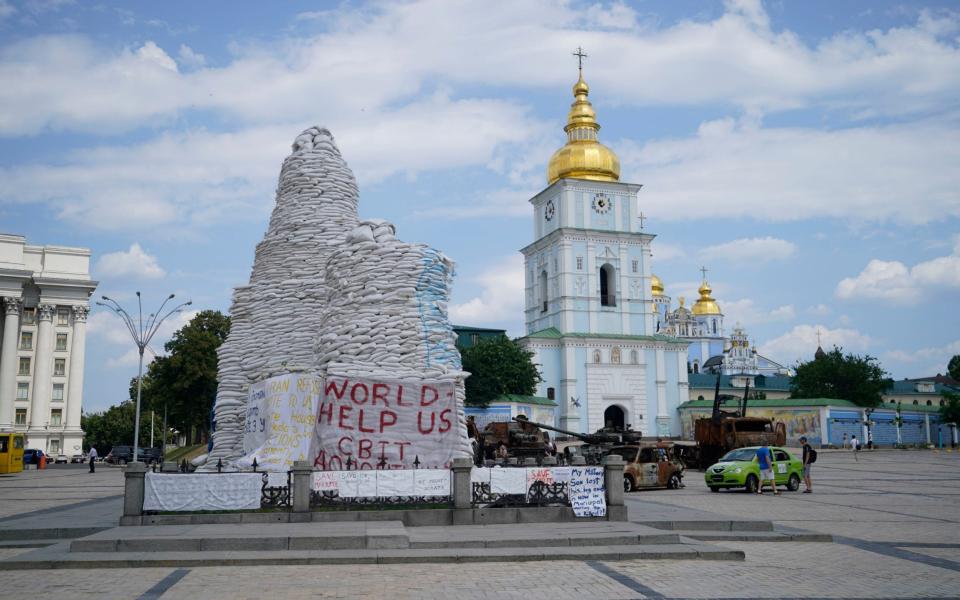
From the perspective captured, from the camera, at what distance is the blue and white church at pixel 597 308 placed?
226ft

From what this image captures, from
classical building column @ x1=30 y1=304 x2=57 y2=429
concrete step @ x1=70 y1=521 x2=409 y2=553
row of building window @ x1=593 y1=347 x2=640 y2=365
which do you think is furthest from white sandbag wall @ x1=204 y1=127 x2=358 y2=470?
classical building column @ x1=30 y1=304 x2=57 y2=429

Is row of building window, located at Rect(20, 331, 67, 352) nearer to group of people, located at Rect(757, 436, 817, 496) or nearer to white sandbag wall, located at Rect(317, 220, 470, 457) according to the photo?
white sandbag wall, located at Rect(317, 220, 470, 457)

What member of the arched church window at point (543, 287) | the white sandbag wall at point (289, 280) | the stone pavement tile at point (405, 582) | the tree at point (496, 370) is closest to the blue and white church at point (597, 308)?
the arched church window at point (543, 287)

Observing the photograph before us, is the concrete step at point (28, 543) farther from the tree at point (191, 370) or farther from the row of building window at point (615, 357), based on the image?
the row of building window at point (615, 357)

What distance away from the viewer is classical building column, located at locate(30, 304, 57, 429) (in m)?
66.2

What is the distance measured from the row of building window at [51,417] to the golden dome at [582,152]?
4491 cm

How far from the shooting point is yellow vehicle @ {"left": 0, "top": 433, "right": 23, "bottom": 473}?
41.1 meters

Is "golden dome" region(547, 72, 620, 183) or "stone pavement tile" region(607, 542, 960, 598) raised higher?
"golden dome" region(547, 72, 620, 183)

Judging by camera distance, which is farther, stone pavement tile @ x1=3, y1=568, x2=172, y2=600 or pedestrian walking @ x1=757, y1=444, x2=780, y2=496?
pedestrian walking @ x1=757, y1=444, x2=780, y2=496

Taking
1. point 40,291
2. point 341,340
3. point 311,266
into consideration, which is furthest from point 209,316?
point 341,340

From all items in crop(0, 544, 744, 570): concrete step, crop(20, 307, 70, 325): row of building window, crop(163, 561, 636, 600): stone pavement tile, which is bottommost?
crop(163, 561, 636, 600): stone pavement tile

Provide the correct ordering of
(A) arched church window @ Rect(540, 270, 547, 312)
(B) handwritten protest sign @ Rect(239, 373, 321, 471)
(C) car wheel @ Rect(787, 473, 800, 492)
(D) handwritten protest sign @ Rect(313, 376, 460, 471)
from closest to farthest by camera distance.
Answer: (D) handwritten protest sign @ Rect(313, 376, 460, 471) → (B) handwritten protest sign @ Rect(239, 373, 321, 471) → (C) car wheel @ Rect(787, 473, 800, 492) → (A) arched church window @ Rect(540, 270, 547, 312)

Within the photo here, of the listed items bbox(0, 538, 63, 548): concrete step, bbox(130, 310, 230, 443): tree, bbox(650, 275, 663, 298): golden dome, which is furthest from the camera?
bbox(650, 275, 663, 298): golden dome

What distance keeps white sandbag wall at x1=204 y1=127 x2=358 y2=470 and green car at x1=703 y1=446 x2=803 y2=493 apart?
12.5m
